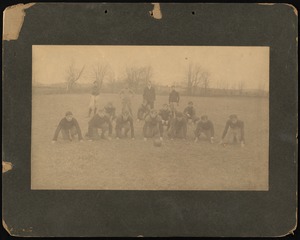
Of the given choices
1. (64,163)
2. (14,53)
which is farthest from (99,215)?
(14,53)

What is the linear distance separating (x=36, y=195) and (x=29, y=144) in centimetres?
27

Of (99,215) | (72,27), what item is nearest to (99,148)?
(99,215)

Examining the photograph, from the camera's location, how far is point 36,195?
2.10 meters

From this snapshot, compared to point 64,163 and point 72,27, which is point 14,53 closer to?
point 72,27

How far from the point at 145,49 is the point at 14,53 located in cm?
70

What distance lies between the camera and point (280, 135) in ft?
6.94

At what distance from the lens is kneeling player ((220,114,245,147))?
212cm

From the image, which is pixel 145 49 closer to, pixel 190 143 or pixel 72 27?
pixel 72 27

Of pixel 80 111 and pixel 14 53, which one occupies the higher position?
pixel 14 53

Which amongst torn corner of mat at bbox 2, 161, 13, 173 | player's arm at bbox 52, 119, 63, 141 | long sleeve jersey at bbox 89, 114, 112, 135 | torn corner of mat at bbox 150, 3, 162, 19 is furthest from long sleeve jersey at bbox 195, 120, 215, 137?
torn corner of mat at bbox 2, 161, 13, 173

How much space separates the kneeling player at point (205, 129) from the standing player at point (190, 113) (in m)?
0.03

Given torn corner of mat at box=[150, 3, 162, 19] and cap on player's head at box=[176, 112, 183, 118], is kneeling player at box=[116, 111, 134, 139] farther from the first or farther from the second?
torn corner of mat at box=[150, 3, 162, 19]

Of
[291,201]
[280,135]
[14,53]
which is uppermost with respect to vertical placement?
[14,53]

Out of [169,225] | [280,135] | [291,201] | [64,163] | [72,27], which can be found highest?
[72,27]
